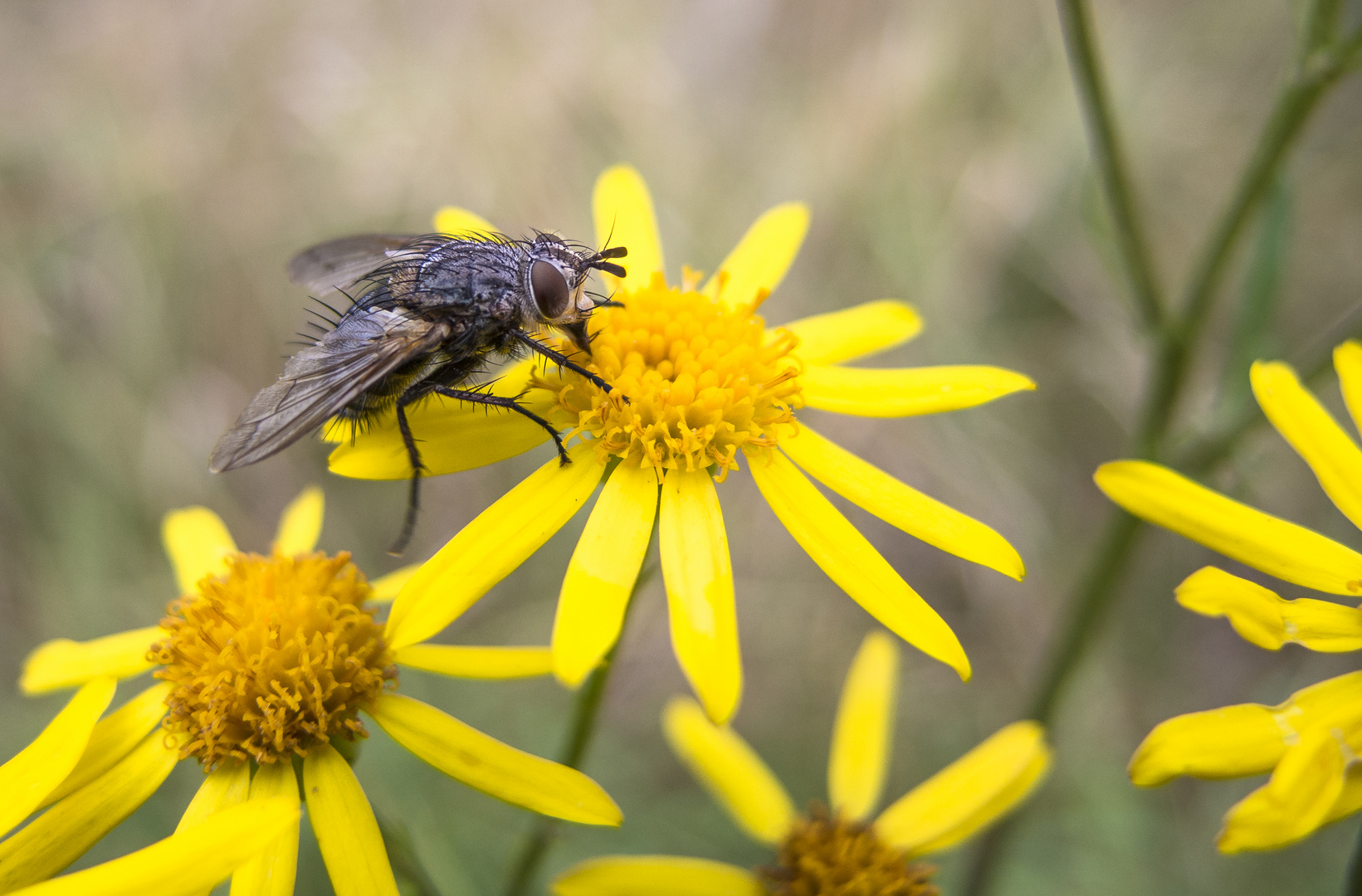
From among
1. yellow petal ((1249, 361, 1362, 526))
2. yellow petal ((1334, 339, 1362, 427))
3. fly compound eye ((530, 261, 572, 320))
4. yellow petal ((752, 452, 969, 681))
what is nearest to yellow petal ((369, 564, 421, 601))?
fly compound eye ((530, 261, 572, 320))

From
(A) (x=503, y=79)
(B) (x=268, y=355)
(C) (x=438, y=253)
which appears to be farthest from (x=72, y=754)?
(A) (x=503, y=79)

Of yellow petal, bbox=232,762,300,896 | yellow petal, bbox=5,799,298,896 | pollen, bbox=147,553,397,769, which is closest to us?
yellow petal, bbox=5,799,298,896

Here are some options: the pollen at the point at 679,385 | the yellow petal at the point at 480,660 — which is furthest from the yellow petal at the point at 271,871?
the pollen at the point at 679,385

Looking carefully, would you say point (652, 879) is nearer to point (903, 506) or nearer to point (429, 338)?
point (903, 506)

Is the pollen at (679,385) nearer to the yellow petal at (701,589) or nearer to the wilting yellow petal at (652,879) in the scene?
the yellow petal at (701,589)

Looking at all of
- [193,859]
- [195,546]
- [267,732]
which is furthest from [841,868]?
[195,546]

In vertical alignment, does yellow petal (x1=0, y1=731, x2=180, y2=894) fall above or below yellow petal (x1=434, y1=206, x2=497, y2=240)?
below

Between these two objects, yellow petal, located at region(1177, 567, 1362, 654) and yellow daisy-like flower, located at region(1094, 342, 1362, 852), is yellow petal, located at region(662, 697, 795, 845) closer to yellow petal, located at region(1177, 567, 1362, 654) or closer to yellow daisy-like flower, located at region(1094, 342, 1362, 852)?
yellow daisy-like flower, located at region(1094, 342, 1362, 852)
